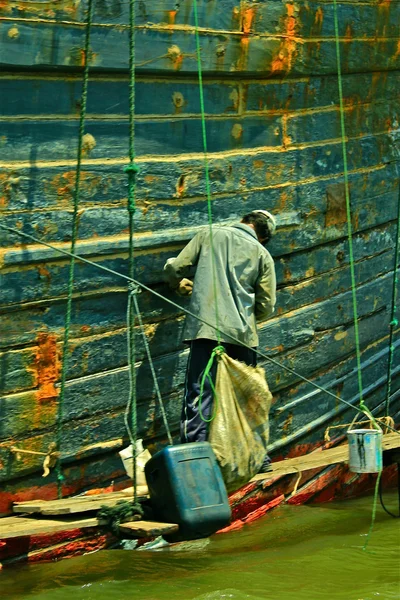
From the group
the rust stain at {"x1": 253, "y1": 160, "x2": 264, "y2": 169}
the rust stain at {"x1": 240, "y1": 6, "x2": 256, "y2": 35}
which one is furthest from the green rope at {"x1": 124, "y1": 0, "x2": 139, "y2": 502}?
the rust stain at {"x1": 253, "y1": 160, "x2": 264, "y2": 169}

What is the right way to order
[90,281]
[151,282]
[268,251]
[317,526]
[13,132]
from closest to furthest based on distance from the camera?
[13,132] → [90,281] → [151,282] → [268,251] → [317,526]

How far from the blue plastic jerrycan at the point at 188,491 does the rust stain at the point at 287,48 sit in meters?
2.15

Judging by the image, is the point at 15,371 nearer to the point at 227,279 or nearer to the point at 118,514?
the point at 118,514

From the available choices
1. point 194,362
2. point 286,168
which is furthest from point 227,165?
point 194,362

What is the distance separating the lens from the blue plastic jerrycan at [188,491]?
4734 millimetres

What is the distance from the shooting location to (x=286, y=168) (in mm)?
6129

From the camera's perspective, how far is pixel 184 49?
5.33m

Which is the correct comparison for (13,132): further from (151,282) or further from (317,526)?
(317,526)

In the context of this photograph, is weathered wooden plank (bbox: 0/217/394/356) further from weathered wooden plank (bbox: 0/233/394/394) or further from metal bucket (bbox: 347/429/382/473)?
metal bucket (bbox: 347/429/382/473)

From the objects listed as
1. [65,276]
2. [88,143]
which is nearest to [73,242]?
[65,276]

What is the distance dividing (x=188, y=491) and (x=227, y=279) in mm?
1237

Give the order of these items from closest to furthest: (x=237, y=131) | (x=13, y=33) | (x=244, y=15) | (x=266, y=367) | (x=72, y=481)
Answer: (x=13, y=33) < (x=72, y=481) < (x=244, y=15) < (x=237, y=131) < (x=266, y=367)

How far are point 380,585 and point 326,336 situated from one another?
177 cm

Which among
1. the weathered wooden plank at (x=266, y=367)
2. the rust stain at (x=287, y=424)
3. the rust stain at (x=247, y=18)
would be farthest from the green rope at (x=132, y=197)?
the rust stain at (x=287, y=424)
